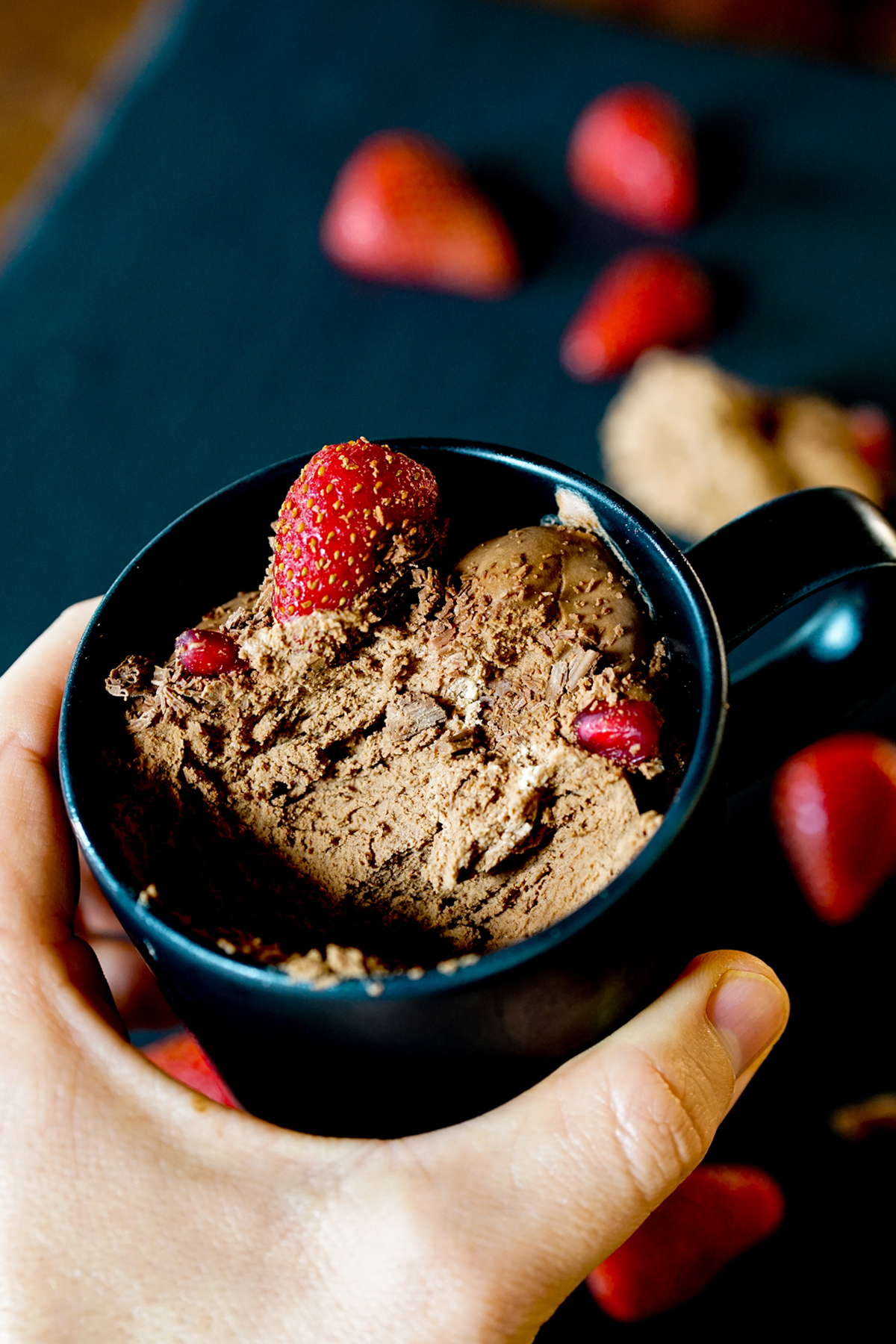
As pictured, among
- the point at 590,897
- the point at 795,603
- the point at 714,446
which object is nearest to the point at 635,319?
the point at 714,446

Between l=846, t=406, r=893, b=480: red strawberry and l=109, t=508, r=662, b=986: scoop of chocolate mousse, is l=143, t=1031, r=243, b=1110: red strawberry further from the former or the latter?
l=846, t=406, r=893, b=480: red strawberry

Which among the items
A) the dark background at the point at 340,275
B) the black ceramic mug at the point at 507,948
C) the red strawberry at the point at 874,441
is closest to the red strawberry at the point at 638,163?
the dark background at the point at 340,275

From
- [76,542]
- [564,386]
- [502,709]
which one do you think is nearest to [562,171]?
[564,386]

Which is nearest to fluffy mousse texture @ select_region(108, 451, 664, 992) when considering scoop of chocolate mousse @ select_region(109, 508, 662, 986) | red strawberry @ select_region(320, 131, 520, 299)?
scoop of chocolate mousse @ select_region(109, 508, 662, 986)

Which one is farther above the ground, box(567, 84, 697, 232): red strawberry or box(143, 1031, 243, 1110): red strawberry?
box(567, 84, 697, 232): red strawberry

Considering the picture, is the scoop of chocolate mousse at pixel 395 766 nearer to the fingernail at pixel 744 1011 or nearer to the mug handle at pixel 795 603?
the mug handle at pixel 795 603

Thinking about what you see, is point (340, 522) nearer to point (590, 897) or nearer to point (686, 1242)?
point (590, 897)
